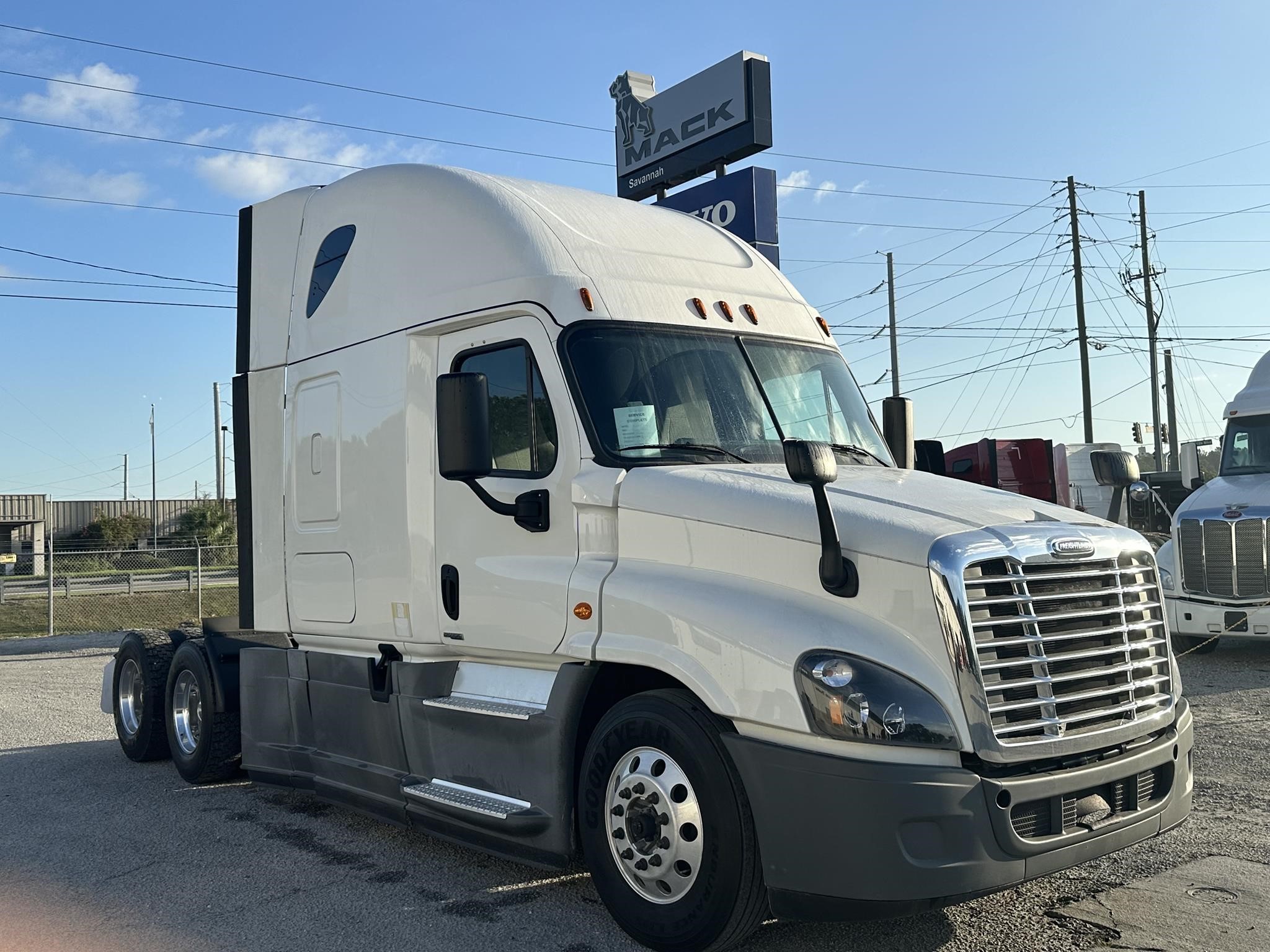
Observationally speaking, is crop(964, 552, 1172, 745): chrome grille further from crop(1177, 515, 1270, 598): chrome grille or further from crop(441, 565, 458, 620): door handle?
crop(1177, 515, 1270, 598): chrome grille

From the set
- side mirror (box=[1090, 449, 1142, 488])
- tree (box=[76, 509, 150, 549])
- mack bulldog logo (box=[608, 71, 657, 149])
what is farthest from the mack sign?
tree (box=[76, 509, 150, 549])

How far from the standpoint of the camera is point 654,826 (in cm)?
454

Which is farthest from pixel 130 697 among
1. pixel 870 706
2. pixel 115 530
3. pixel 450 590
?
pixel 115 530

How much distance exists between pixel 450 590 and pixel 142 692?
14.0ft

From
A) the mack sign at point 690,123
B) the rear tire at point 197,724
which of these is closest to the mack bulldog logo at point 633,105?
the mack sign at point 690,123

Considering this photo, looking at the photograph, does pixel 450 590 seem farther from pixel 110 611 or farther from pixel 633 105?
pixel 110 611

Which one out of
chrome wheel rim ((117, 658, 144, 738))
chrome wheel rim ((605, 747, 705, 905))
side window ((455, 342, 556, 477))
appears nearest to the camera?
chrome wheel rim ((605, 747, 705, 905))

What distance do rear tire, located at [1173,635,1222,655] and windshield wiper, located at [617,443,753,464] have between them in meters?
10.1

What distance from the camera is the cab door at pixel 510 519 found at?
518cm

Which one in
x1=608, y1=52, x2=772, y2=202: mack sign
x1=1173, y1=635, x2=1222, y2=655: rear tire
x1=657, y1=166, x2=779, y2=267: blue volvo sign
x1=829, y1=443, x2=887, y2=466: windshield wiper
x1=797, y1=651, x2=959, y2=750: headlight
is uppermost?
x1=608, y1=52, x2=772, y2=202: mack sign

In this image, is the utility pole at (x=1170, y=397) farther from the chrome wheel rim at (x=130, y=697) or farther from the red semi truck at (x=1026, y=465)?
the chrome wheel rim at (x=130, y=697)

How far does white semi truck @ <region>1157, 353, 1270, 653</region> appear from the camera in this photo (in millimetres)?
12422

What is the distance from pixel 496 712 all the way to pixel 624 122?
15.1 metres

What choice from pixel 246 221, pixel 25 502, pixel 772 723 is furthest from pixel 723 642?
pixel 25 502
